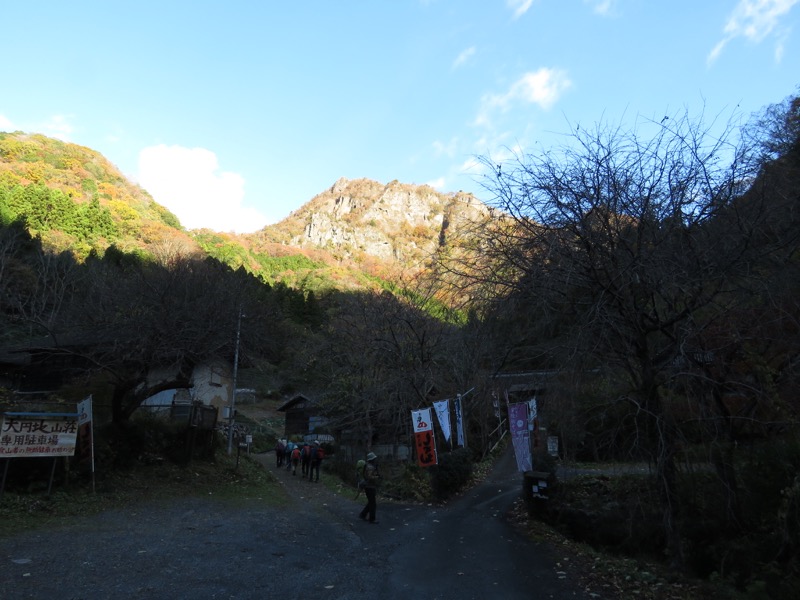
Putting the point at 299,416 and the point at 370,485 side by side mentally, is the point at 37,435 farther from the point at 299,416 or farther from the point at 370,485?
the point at 299,416

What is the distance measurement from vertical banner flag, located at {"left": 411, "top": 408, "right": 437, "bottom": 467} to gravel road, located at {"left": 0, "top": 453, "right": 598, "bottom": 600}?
2.69 m

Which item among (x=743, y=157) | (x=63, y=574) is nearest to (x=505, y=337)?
(x=743, y=157)

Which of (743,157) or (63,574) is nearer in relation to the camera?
(63,574)

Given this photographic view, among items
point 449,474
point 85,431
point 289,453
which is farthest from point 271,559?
point 289,453

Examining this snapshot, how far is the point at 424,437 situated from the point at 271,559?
8086 millimetres

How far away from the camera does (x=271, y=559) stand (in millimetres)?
Answer: 7895

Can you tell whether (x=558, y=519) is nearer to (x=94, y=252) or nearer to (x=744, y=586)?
(x=744, y=586)

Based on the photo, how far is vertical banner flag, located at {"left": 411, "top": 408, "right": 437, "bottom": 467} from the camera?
50.3 feet

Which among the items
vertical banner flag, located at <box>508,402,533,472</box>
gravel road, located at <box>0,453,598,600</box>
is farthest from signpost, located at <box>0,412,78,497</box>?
vertical banner flag, located at <box>508,402,533,472</box>

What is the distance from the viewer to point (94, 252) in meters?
39.9

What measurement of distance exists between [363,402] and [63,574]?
17261mm

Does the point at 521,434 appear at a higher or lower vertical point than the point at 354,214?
lower

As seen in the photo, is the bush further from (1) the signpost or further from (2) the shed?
(2) the shed

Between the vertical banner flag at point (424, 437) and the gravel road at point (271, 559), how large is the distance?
2.69 metres
